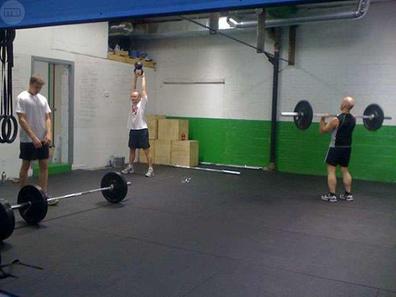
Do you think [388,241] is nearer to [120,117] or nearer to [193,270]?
[193,270]

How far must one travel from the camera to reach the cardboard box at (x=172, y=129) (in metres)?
7.93

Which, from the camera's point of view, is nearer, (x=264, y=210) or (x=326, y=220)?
(x=326, y=220)

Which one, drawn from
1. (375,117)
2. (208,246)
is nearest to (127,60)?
(375,117)

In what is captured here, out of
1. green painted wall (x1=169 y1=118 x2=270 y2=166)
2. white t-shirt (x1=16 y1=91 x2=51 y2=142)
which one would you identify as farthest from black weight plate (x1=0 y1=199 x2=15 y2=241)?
green painted wall (x1=169 y1=118 x2=270 y2=166)

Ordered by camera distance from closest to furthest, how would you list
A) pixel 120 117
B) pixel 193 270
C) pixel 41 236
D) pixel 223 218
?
pixel 193 270
pixel 41 236
pixel 223 218
pixel 120 117

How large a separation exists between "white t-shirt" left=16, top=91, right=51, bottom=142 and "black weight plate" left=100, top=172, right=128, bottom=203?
798mm

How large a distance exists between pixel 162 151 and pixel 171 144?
0.21 meters

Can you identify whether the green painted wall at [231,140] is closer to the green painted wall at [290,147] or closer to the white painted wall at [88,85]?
the green painted wall at [290,147]

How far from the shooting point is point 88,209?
439cm

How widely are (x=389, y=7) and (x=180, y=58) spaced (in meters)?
3.66

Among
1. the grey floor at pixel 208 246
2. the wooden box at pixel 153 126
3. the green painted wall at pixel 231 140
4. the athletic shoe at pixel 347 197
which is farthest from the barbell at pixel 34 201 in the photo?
the green painted wall at pixel 231 140

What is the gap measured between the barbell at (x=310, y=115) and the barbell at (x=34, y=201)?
217 centimetres

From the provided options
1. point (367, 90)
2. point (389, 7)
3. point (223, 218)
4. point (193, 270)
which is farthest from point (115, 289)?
point (389, 7)

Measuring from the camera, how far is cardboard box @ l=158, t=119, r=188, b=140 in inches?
312
